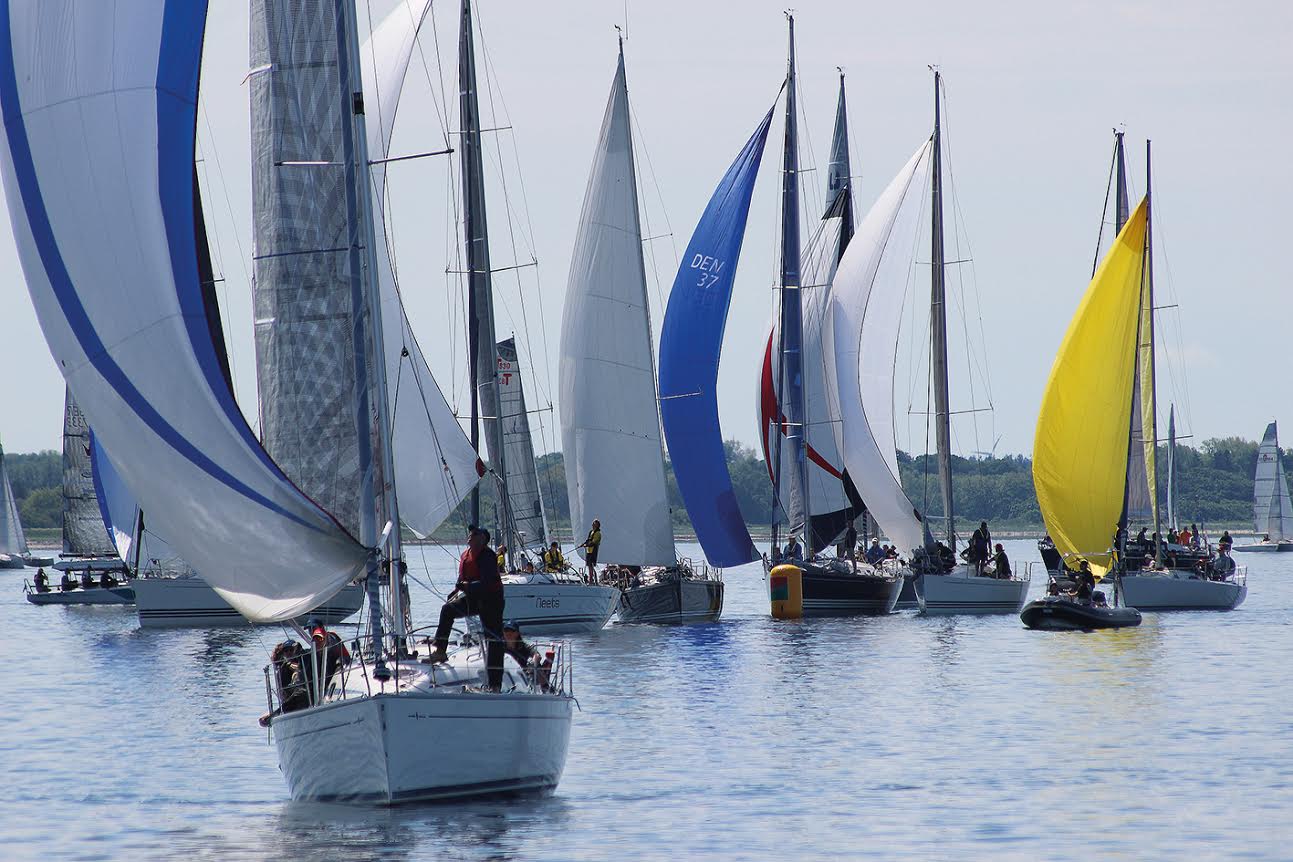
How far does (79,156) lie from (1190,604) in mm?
40100

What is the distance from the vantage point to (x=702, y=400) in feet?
146

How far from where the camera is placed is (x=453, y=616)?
1878 cm

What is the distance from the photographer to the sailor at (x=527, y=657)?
1878cm

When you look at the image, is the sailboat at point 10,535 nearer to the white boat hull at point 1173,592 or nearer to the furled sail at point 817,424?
the furled sail at point 817,424

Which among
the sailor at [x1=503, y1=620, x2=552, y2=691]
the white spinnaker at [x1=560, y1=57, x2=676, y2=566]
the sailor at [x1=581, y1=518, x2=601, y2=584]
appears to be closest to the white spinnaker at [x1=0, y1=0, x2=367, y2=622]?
the sailor at [x1=503, y1=620, x2=552, y2=691]

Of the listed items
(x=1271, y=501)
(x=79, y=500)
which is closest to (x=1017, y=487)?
(x=1271, y=501)

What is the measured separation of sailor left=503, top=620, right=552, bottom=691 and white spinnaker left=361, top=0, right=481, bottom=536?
13.8m

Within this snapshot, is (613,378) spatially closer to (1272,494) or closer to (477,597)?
(477,597)

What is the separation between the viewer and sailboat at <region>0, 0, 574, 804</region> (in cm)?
1594

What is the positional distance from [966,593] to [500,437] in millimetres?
14592

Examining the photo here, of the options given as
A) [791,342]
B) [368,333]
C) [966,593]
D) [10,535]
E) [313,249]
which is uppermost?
[791,342]

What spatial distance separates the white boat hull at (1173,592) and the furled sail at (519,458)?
16941mm

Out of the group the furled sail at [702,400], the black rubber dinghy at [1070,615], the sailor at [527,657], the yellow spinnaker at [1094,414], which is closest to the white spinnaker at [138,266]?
the sailor at [527,657]

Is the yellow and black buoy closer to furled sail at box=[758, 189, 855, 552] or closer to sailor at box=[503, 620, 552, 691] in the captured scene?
furled sail at box=[758, 189, 855, 552]
